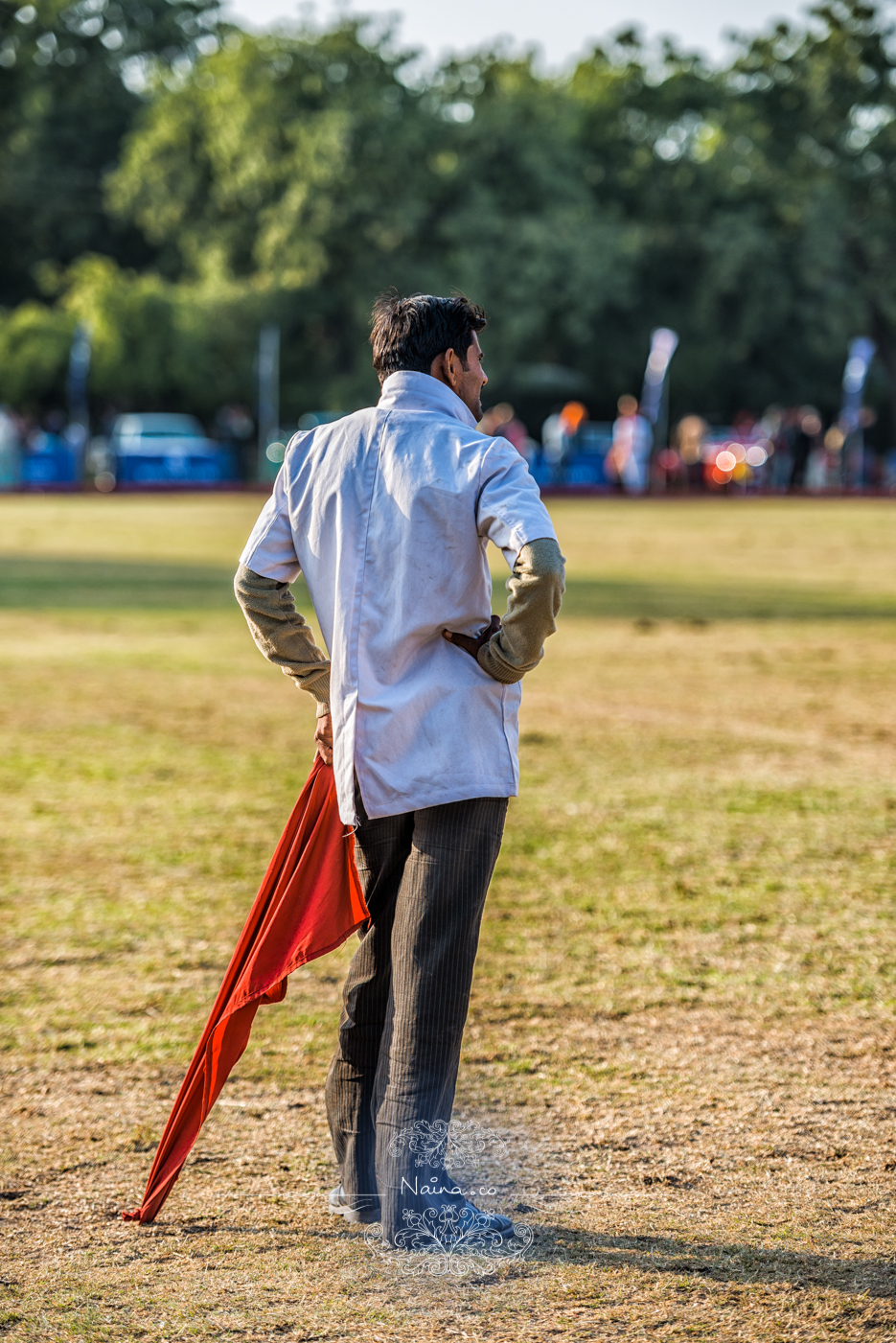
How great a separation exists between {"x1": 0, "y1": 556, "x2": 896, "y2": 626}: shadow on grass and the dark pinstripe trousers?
11416mm

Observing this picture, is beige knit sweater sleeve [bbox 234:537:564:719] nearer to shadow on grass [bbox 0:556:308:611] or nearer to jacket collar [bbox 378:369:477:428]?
jacket collar [bbox 378:369:477:428]

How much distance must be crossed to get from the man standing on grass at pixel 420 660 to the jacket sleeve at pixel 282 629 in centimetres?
8

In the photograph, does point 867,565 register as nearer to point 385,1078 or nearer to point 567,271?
point 385,1078

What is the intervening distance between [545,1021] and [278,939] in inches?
62.4

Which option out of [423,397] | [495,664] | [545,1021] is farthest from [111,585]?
[495,664]

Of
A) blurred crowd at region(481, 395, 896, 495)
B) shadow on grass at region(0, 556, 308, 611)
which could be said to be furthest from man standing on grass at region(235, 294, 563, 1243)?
blurred crowd at region(481, 395, 896, 495)

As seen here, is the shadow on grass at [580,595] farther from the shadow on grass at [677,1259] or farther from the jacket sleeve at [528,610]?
the jacket sleeve at [528,610]

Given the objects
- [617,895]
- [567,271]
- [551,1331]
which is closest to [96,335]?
[567,271]

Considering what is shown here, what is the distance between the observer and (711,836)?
691cm

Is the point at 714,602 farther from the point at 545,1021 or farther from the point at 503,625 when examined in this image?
the point at 503,625

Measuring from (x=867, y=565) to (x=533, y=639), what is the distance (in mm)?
17911

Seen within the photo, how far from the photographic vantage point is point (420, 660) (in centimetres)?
321

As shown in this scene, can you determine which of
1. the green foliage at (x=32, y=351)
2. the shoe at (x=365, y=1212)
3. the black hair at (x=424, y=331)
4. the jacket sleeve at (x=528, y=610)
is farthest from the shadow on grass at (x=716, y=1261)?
the green foliage at (x=32, y=351)

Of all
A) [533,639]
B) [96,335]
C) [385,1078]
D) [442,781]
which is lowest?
[385,1078]
